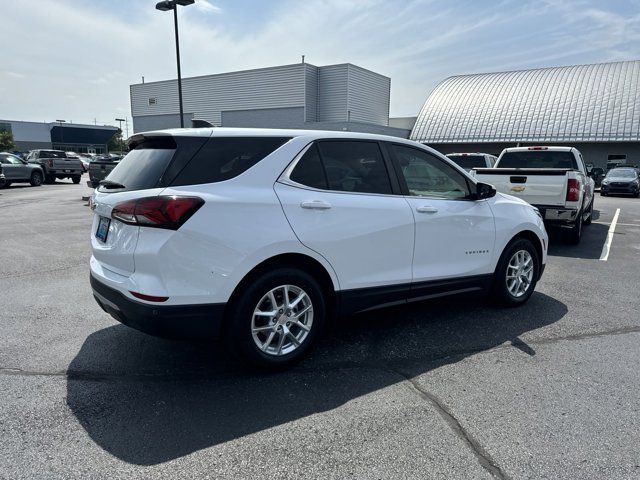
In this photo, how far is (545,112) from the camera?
1563 inches

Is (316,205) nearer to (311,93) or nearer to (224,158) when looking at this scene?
(224,158)

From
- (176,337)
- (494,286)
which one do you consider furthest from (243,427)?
(494,286)

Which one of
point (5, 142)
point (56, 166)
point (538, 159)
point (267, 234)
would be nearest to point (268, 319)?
point (267, 234)

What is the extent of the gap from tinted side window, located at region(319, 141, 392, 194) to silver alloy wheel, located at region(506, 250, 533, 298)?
2037 millimetres

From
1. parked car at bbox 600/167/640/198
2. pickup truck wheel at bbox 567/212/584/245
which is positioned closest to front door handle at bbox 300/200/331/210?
pickup truck wheel at bbox 567/212/584/245

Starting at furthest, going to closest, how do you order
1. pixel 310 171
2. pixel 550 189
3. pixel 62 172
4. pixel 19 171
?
pixel 62 172 < pixel 19 171 < pixel 550 189 < pixel 310 171

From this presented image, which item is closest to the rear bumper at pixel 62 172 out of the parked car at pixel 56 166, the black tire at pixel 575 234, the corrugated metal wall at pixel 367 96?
the parked car at pixel 56 166

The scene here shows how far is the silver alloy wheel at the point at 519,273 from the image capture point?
17.2ft

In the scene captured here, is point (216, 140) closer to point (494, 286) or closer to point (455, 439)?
point (455, 439)

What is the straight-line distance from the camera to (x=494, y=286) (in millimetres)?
5094

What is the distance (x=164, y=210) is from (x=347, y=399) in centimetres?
179

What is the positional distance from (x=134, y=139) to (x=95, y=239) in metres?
0.88

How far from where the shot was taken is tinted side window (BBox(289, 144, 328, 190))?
3.64 meters

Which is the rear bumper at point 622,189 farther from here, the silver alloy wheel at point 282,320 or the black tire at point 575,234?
the silver alloy wheel at point 282,320
